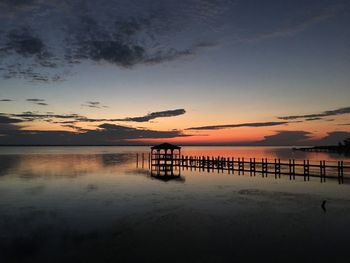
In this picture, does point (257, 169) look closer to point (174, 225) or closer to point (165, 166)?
point (165, 166)

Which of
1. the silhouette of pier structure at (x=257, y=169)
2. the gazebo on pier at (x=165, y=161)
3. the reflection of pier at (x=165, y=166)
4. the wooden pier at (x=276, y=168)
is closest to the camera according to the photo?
the wooden pier at (x=276, y=168)

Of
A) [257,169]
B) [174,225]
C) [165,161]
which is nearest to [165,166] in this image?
[165,161]

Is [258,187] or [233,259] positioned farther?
[258,187]

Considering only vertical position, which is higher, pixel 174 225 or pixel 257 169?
pixel 257 169

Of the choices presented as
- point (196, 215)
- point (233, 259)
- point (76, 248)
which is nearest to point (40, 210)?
point (76, 248)

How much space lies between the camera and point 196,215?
18.4 metres

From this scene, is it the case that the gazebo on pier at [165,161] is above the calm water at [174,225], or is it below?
above

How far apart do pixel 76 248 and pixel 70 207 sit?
28.2ft

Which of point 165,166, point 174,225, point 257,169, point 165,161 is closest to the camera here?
point 174,225

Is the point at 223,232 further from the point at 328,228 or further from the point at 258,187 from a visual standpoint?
the point at 258,187

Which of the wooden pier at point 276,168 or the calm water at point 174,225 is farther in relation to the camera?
the wooden pier at point 276,168

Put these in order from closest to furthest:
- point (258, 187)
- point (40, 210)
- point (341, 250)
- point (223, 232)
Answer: point (341, 250), point (223, 232), point (40, 210), point (258, 187)

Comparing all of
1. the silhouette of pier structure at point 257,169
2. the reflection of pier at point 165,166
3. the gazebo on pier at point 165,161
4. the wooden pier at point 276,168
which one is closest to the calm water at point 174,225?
the wooden pier at point 276,168

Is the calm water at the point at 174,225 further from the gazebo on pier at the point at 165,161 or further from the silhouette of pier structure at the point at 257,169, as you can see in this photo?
the gazebo on pier at the point at 165,161
